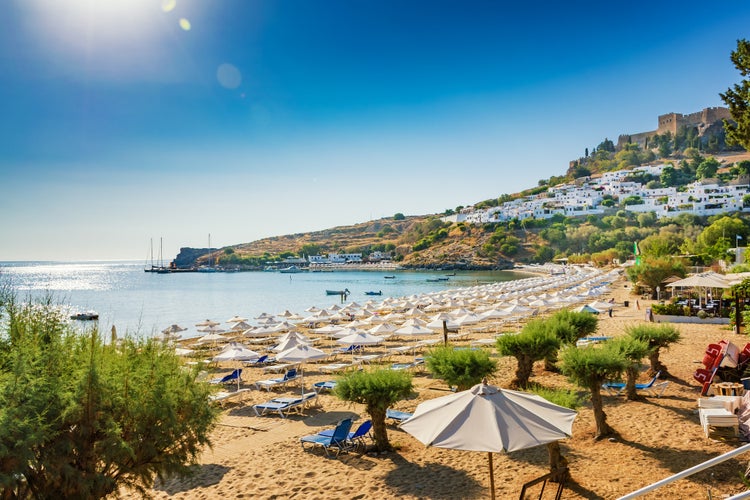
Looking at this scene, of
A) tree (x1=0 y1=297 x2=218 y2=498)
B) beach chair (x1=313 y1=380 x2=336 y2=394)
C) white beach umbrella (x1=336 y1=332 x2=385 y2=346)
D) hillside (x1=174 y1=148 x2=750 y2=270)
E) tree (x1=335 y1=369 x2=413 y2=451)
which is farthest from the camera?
hillside (x1=174 y1=148 x2=750 y2=270)

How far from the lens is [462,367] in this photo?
9.80 meters

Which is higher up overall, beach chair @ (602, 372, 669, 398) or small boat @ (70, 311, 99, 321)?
small boat @ (70, 311, 99, 321)

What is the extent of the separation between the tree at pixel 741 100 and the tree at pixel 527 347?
19.6 ft

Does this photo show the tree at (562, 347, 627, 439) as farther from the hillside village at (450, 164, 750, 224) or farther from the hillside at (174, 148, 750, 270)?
the hillside village at (450, 164, 750, 224)

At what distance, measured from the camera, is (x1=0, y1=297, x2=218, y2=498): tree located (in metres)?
4.44

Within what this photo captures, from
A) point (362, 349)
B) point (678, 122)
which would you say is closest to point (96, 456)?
point (362, 349)

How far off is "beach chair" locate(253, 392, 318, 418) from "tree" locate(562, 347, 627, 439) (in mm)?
6229

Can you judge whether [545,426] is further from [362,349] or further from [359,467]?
[362,349]

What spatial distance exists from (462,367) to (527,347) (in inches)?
85.0

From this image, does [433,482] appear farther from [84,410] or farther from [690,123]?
[690,123]

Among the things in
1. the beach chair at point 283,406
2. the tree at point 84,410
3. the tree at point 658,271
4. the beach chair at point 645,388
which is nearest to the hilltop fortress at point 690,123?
the tree at point 658,271

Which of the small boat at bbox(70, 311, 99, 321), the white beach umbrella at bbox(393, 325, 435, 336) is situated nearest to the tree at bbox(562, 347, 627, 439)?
the small boat at bbox(70, 311, 99, 321)

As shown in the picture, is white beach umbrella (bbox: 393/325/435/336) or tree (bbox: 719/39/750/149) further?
white beach umbrella (bbox: 393/325/435/336)

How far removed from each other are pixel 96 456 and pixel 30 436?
0.94 metres
